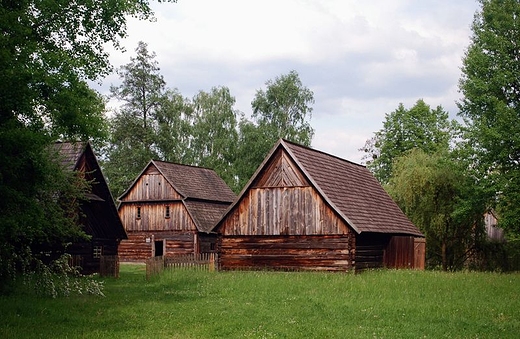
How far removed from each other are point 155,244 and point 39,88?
3097cm

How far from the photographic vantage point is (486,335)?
1412 cm

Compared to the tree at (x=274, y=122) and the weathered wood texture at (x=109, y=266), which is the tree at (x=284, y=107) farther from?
the weathered wood texture at (x=109, y=266)

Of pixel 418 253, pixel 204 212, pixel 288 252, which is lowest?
pixel 418 253

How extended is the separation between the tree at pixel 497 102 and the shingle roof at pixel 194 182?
19998mm

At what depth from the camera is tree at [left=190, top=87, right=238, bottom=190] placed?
68062 millimetres

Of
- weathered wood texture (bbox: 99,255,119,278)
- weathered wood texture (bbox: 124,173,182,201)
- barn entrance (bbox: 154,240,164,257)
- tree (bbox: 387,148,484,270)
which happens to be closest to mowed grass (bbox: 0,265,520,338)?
weathered wood texture (bbox: 99,255,119,278)

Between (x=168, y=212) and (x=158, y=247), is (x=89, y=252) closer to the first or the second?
(x=168, y=212)

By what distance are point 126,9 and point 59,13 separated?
2.03m

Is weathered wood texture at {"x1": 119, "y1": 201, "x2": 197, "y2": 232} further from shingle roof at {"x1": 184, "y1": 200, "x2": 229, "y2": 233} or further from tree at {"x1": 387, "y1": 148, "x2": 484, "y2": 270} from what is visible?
tree at {"x1": 387, "y1": 148, "x2": 484, "y2": 270}

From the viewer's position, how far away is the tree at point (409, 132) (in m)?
60.0

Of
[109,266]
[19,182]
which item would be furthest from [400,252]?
[19,182]

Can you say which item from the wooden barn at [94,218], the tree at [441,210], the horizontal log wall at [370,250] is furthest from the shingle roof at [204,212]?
the horizontal log wall at [370,250]

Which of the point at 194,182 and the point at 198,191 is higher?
the point at 194,182

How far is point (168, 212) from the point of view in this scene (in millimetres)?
46844
